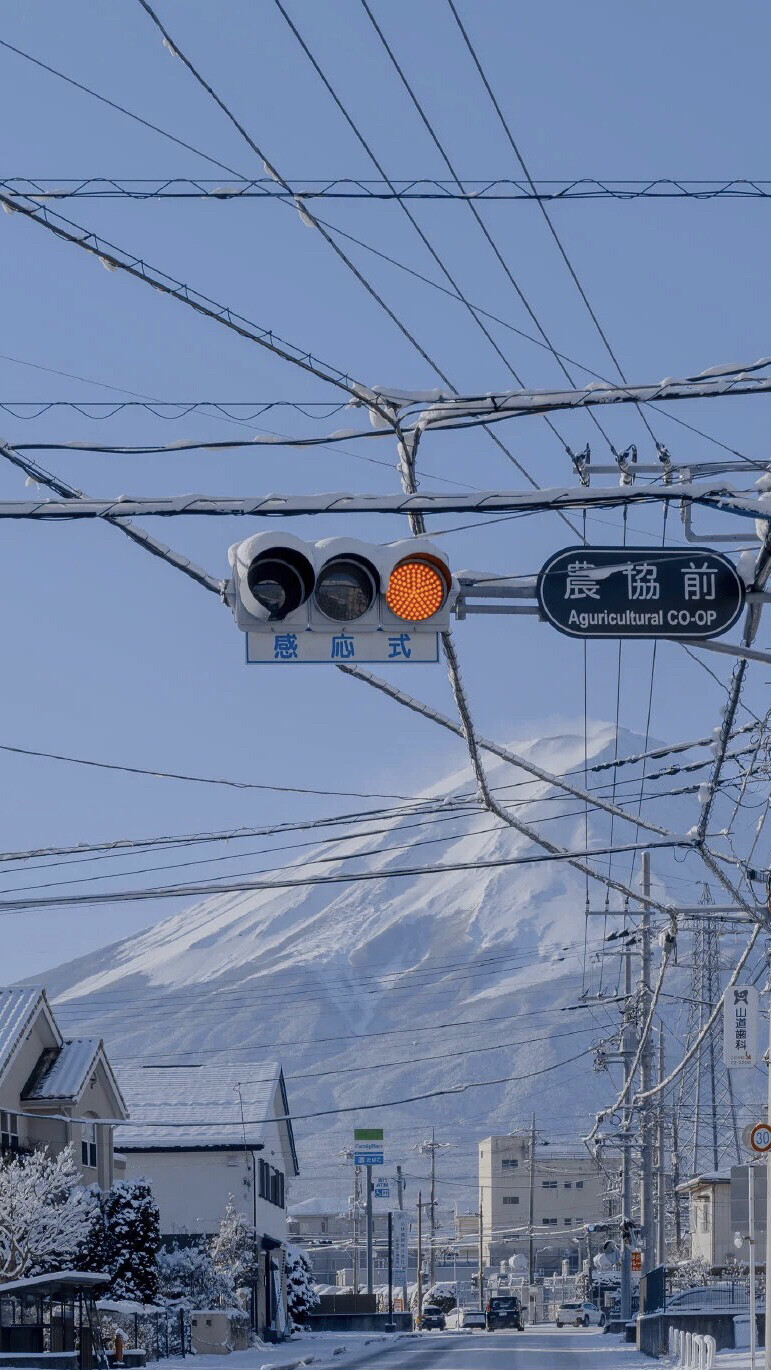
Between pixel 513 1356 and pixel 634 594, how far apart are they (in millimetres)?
39797

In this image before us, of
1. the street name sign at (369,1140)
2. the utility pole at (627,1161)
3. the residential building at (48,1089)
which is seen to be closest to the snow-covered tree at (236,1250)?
the residential building at (48,1089)

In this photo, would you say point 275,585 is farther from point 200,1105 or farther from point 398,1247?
point 398,1247

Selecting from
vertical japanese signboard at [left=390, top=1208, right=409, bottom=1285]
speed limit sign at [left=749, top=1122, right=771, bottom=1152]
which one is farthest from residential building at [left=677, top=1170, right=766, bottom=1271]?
vertical japanese signboard at [left=390, top=1208, right=409, bottom=1285]

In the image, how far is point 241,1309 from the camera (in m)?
58.2

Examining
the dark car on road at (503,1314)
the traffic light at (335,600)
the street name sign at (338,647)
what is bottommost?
the dark car on road at (503,1314)

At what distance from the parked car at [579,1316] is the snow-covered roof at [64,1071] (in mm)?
47110

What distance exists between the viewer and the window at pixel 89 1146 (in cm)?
5209

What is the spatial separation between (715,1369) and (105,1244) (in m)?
21.8

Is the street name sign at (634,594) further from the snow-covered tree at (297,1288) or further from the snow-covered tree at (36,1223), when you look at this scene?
the snow-covered tree at (297,1288)

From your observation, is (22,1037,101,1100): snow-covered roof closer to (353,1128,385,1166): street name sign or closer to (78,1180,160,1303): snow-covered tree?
(78,1180,160,1303): snow-covered tree

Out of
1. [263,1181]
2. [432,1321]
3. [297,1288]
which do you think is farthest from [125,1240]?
[432,1321]

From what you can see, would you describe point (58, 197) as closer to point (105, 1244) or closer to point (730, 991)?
point (730, 991)

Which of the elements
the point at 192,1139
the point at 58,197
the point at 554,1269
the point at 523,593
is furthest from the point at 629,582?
the point at 554,1269

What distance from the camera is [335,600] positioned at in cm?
→ 1202
